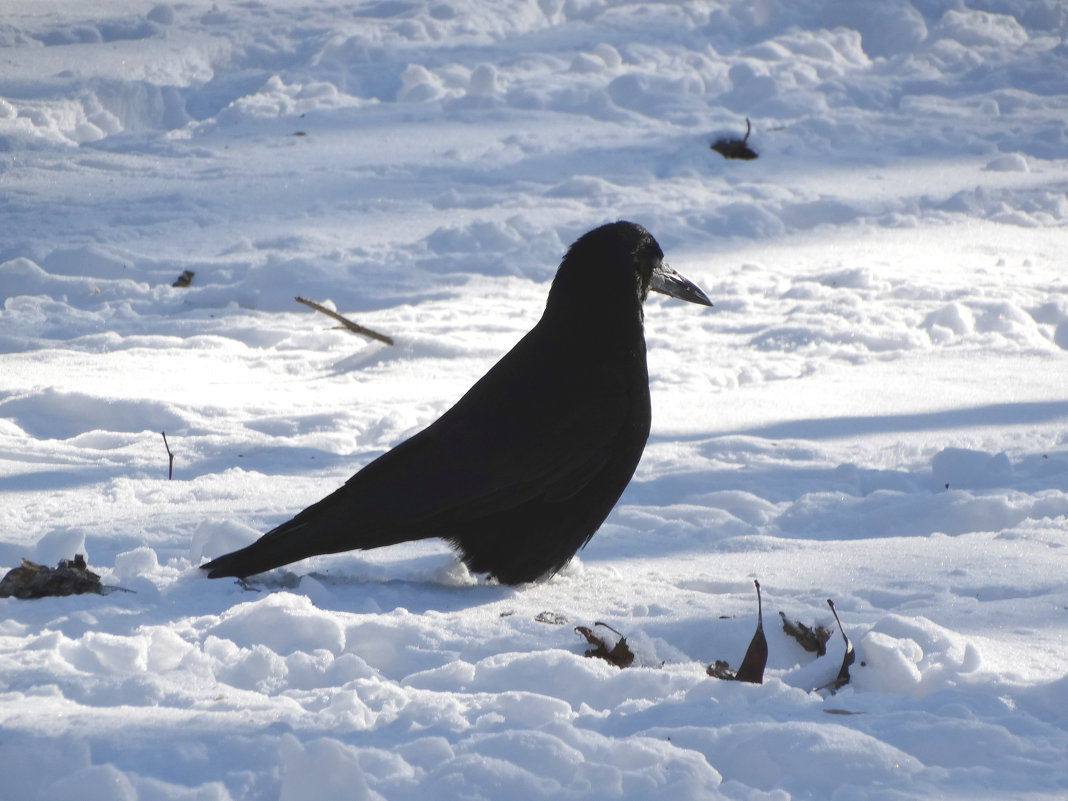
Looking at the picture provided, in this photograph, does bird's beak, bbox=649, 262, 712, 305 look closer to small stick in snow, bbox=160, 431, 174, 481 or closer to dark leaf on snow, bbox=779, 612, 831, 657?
dark leaf on snow, bbox=779, 612, 831, 657

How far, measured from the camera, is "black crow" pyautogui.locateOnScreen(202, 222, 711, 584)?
3117 mm

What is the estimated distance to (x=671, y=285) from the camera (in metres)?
3.74

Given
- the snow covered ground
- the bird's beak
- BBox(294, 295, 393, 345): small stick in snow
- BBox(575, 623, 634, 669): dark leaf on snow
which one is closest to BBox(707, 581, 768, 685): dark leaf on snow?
the snow covered ground

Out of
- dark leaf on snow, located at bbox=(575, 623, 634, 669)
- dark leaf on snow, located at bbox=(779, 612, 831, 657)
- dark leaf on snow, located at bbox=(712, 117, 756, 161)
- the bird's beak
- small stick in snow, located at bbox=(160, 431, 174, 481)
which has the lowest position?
small stick in snow, located at bbox=(160, 431, 174, 481)

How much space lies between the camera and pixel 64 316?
626cm

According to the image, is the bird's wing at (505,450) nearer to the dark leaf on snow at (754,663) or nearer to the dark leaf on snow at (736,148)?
the dark leaf on snow at (754,663)

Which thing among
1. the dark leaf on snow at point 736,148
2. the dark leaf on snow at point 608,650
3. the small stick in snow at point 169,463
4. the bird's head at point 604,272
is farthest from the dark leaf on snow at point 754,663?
the dark leaf on snow at point 736,148

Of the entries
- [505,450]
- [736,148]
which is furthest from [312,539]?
[736,148]

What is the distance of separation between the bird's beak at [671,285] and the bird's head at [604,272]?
0.12 meters

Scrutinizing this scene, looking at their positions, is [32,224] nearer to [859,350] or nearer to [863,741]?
[859,350]

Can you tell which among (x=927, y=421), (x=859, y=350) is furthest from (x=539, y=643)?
(x=859, y=350)

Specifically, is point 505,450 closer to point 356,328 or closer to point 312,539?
point 312,539

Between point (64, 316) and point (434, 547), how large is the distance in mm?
3505

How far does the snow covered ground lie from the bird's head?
765 millimetres
